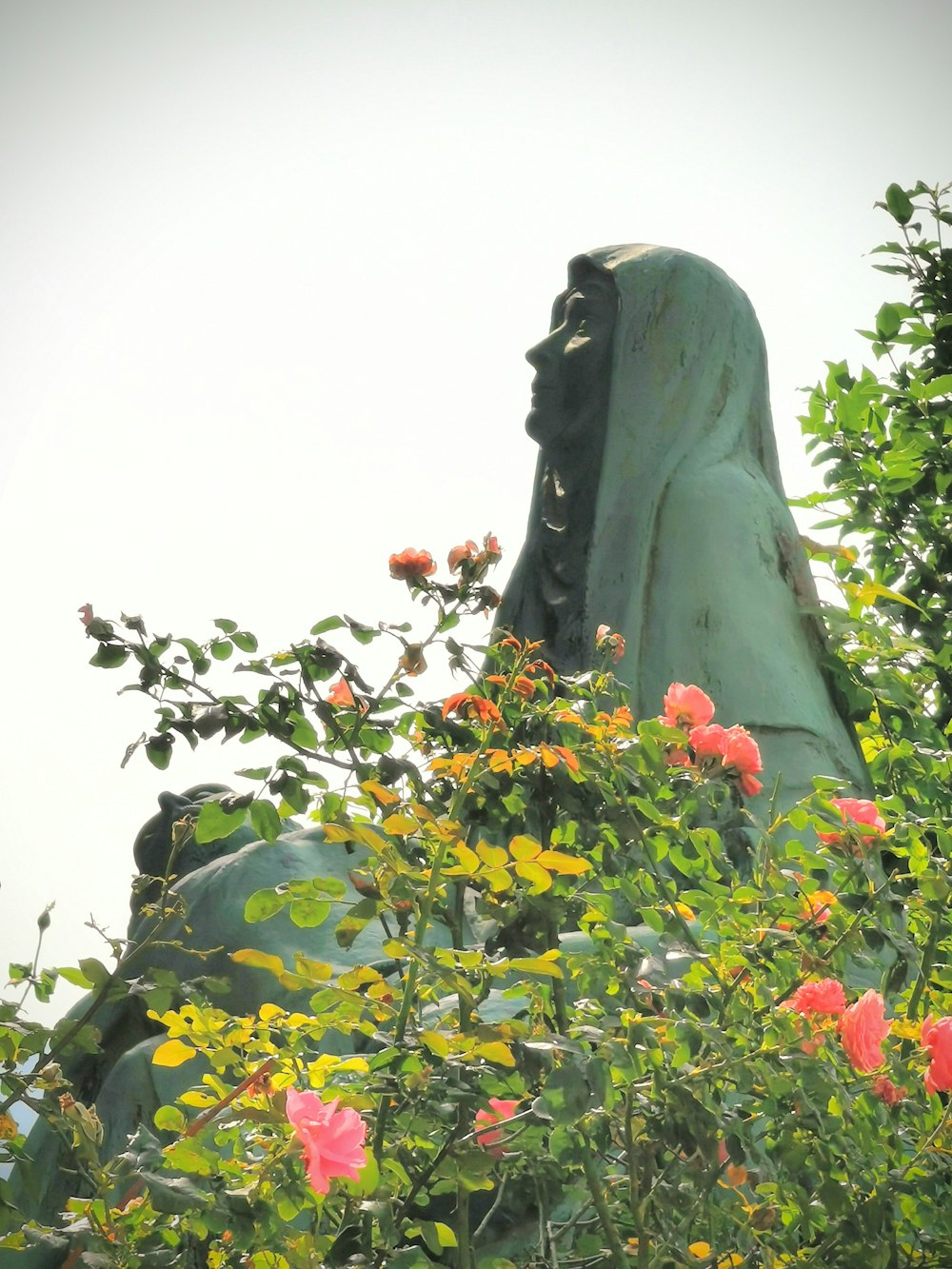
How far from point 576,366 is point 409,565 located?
2.40 meters

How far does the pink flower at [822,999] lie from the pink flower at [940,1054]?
0.09 m

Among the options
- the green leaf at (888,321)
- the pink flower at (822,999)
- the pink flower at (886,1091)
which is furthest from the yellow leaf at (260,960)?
the green leaf at (888,321)

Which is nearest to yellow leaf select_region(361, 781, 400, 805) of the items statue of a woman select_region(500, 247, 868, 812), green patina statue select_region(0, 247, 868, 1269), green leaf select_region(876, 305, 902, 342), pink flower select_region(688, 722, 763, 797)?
pink flower select_region(688, 722, 763, 797)

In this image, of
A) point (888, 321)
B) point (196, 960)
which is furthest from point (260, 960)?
point (888, 321)

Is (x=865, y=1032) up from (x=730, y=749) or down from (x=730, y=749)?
down

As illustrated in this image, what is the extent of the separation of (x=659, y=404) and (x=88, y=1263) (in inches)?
119

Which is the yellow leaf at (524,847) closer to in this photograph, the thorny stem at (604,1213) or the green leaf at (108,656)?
the thorny stem at (604,1213)

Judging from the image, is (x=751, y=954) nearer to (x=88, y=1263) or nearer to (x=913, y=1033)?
(x=913, y=1033)

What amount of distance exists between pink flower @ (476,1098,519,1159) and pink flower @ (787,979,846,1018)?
1.02 feet

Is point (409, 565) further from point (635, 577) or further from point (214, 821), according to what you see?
point (635, 577)

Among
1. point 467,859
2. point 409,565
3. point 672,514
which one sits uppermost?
point 672,514

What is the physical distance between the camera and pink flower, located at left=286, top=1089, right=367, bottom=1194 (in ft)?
3.98

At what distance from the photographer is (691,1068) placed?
4.90ft

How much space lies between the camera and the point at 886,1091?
1.54 meters
